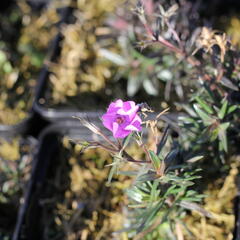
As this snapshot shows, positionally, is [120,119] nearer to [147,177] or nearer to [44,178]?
[147,177]

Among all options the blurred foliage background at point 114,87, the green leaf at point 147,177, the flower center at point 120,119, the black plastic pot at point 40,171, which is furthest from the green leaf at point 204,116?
the black plastic pot at point 40,171

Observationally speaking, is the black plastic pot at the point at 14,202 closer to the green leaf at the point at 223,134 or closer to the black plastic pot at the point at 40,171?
the black plastic pot at the point at 40,171

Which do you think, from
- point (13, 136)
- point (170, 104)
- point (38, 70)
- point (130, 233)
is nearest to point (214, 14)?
point (170, 104)

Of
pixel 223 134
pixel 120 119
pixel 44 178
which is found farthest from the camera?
pixel 44 178

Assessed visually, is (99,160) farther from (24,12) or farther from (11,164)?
(24,12)

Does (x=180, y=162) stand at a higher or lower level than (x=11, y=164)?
higher

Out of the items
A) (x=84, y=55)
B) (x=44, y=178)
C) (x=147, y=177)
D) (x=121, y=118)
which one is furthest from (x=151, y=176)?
(x=84, y=55)

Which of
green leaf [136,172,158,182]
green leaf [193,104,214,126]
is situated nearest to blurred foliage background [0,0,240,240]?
Result: green leaf [193,104,214,126]
